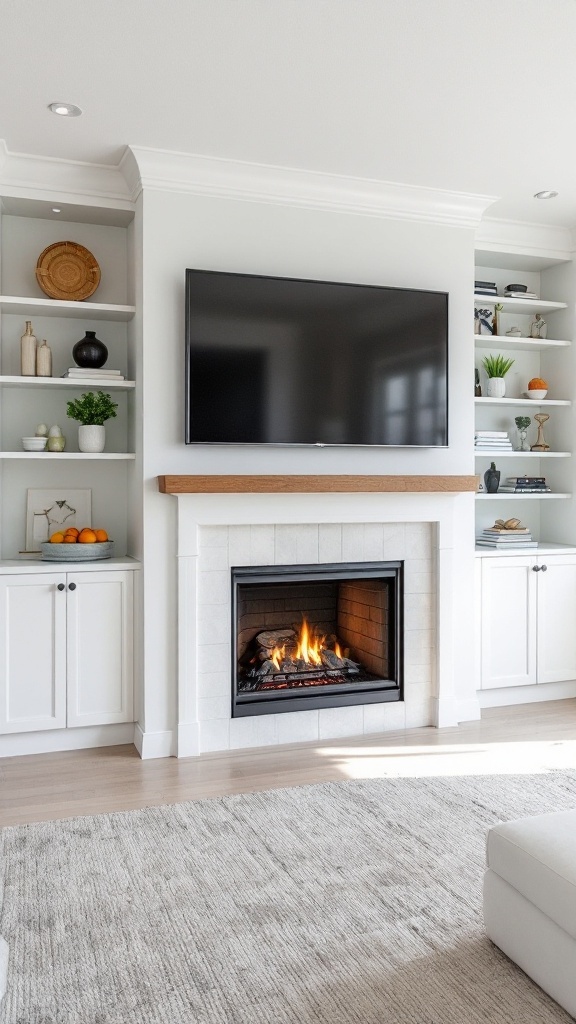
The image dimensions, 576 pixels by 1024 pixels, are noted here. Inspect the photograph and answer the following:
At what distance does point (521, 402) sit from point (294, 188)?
71.1 inches

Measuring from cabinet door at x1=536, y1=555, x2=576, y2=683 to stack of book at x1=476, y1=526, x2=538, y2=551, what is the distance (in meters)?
0.14

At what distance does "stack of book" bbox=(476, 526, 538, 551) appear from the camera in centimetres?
457

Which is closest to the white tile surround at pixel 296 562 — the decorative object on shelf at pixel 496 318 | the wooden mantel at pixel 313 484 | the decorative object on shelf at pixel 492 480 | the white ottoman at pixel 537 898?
the wooden mantel at pixel 313 484

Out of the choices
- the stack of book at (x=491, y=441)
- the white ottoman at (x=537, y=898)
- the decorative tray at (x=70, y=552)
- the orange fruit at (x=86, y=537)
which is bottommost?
the white ottoman at (x=537, y=898)

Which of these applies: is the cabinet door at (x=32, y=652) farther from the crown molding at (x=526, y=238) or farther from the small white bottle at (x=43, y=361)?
the crown molding at (x=526, y=238)

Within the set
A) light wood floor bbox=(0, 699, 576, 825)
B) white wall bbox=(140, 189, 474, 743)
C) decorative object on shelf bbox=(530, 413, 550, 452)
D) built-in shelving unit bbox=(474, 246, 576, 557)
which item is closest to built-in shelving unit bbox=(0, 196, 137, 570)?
white wall bbox=(140, 189, 474, 743)

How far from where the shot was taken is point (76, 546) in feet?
12.4

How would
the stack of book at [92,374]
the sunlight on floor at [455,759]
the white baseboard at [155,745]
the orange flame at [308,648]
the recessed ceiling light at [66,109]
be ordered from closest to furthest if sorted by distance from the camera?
the recessed ceiling light at [66,109]
the sunlight on floor at [455,759]
the white baseboard at [155,745]
the stack of book at [92,374]
the orange flame at [308,648]

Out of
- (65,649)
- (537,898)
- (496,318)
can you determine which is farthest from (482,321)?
(537,898)

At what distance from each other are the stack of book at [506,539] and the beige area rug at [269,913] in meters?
1.65

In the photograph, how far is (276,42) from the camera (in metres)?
2.75

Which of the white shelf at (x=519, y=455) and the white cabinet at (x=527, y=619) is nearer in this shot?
the white cabinet at (x=527, y=619)

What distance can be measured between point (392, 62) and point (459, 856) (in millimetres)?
2775

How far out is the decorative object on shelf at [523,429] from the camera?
4.85 m
